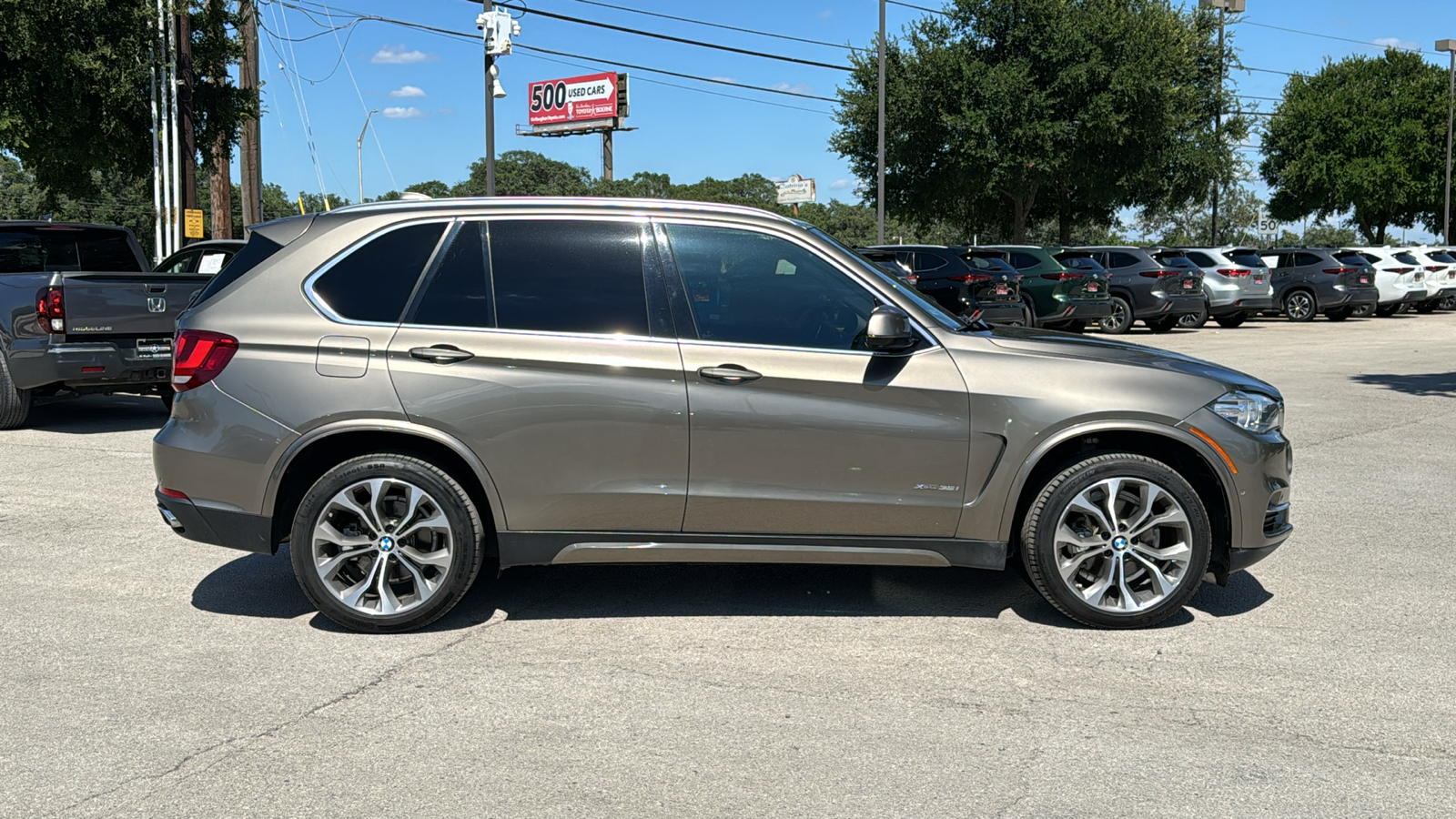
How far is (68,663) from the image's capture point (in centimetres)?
461

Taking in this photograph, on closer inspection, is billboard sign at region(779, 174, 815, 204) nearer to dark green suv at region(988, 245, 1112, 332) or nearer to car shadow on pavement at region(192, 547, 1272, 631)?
dark green suv at region(988, 245, 1112, 332)

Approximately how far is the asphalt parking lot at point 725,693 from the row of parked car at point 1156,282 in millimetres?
13037

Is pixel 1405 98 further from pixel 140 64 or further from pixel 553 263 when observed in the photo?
pixel 553 263

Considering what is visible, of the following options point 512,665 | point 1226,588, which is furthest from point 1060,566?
point 512,665

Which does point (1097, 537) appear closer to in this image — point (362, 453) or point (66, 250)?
point (362, 453)

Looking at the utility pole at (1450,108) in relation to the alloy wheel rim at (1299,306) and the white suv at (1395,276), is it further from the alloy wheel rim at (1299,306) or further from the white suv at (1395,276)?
the alloy wheel rim at (1299,306)

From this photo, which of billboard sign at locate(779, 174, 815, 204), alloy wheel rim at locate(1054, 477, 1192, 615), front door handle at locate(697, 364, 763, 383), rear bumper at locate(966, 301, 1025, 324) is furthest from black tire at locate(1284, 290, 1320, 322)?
billboard sign at locate(779, 174, 815, 204)

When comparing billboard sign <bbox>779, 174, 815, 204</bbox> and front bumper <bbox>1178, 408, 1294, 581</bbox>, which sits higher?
billboard sign <bbox>779, 174, 815, 204</bbox>

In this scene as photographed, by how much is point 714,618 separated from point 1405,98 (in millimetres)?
54979

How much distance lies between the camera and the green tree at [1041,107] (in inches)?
1350

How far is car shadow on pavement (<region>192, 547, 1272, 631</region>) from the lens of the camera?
529 centimetres

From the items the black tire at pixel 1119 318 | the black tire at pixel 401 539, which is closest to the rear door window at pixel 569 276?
the black tire at pixel 401 539

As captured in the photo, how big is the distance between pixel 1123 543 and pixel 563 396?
2336 millimetres

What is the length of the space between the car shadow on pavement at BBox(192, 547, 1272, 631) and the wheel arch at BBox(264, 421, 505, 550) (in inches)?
19.9
